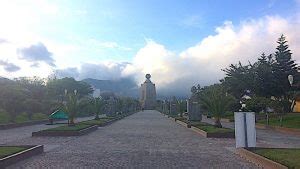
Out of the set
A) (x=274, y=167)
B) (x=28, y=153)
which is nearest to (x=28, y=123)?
(x=28, y=153)

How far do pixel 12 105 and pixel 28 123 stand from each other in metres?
2.82

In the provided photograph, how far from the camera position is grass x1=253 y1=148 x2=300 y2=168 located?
34.5ft

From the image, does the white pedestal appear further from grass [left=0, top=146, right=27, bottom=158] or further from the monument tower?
the monument tower

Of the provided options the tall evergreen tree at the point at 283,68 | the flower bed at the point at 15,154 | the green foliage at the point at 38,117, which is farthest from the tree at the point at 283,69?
the flower bed at the point at 15,154

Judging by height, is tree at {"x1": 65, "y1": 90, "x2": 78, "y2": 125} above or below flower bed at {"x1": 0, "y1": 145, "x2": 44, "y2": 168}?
above

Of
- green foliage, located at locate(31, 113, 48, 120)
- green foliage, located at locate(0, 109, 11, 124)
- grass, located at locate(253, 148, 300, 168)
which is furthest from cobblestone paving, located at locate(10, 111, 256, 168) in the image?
green foliage, located at locate(31, 113, 48, 120)

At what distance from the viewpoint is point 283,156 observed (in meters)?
12.1

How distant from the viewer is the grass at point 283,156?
10523 millimetres

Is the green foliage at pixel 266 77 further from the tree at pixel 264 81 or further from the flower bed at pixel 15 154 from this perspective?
the flower bed at pixel 15 154

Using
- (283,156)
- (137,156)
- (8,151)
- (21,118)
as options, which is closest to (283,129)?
(283,156)

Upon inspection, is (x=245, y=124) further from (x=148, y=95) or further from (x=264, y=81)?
(x=148, y=95)

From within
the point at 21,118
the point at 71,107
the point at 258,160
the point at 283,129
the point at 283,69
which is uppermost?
the point at 283,69

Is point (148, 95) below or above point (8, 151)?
above

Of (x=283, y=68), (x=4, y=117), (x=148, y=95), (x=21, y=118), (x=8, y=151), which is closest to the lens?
(x=8, y=151)
